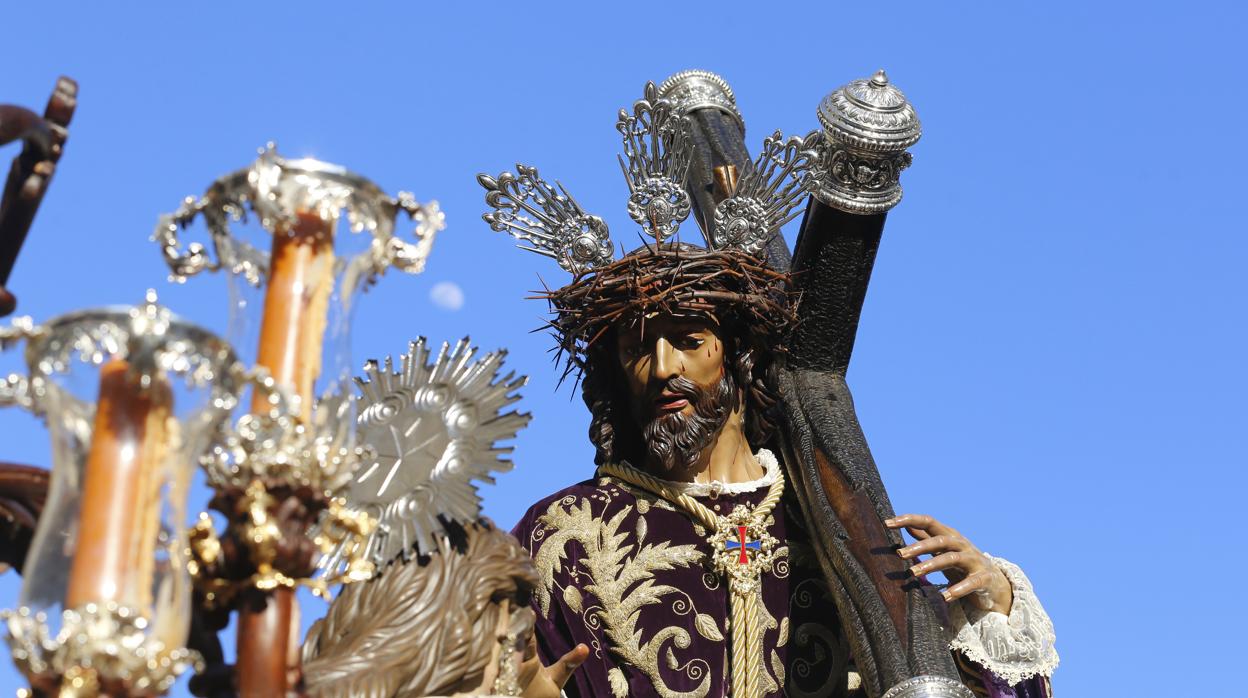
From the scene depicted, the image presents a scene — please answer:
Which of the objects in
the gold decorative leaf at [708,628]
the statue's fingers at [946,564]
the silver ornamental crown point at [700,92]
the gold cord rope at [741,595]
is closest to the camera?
the statue's fingers at [946,564]

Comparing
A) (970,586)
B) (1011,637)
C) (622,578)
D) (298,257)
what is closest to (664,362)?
(622,578)

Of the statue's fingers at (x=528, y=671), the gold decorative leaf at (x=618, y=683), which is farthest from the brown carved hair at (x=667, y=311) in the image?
the statue's fingers at (x=528, y=671)

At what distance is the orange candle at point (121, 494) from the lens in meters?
2.77

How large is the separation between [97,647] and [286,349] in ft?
2.40

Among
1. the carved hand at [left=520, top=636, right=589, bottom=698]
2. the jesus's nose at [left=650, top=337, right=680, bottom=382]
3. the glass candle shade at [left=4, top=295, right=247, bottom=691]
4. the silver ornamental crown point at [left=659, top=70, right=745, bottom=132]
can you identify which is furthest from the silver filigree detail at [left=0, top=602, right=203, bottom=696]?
the silver ornamental crown point at [left=659, top=70, right=745, bottom=132]

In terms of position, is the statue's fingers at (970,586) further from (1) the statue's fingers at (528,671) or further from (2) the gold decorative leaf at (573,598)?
(1) the statue's fingers at (528,671)

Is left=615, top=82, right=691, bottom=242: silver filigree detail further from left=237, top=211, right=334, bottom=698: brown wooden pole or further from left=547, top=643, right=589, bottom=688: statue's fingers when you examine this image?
left=237, top=211, right=334, bottom=698: brown wooden pole

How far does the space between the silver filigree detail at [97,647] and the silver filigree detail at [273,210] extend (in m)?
0.81

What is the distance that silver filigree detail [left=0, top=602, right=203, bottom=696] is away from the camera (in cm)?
273

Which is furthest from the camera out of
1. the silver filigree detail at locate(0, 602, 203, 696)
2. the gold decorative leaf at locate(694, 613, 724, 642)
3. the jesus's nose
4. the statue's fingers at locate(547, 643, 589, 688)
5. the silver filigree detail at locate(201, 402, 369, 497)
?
the jesus's nose

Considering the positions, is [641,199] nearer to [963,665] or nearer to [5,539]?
[963,665]

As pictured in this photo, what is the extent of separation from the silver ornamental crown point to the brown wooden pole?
16.1 ft

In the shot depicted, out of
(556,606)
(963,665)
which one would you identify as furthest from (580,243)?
(963,665)

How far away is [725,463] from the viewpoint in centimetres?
657
